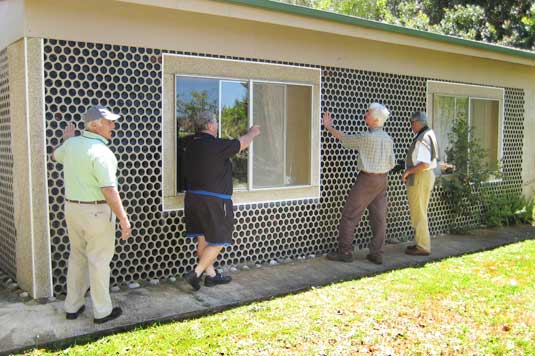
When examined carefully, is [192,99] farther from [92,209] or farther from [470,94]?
[470,94]

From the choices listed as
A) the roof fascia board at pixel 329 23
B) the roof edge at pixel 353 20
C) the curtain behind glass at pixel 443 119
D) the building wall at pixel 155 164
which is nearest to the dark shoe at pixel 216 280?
the building wall at pixel 155 164

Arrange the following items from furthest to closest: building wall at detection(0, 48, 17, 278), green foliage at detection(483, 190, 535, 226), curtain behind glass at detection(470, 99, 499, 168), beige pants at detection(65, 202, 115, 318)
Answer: curtain behind glass at detection(470, 99, 499, 168) < green foliage at detection(483, 190, 535, 226) < building wall at detection(0, 48, 17, 278) < beige pants at detection(65, 202, 115, 318)

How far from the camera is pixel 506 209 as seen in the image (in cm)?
987

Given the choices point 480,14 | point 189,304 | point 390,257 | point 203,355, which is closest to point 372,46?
point 390,257

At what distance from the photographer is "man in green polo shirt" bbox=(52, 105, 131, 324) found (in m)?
4.56

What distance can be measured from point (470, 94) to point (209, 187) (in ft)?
19.6

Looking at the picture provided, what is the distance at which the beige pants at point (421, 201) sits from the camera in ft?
25.0

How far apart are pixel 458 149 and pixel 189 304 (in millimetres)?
5769

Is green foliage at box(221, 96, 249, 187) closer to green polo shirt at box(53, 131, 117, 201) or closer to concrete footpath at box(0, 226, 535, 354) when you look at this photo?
concrete footpath at box(0, 226, 535, 354)

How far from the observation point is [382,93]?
821cm

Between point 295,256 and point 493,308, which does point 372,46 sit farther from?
point 493,308

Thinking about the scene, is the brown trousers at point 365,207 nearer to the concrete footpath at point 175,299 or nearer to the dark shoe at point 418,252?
the concrete footpath at point 175,299

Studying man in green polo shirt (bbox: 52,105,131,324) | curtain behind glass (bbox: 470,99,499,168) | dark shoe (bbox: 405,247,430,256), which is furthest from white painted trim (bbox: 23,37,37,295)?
curtain behind glass (bbox: 470,99,499,168)

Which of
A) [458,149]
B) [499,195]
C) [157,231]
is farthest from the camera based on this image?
Answer: [499,195]
